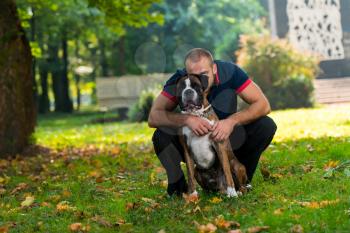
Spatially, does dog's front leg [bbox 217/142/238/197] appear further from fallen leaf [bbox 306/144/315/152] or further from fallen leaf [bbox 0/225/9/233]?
fallen leaf [bbox 306/144/315/152]

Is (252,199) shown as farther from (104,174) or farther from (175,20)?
(175,20)

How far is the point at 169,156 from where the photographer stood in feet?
19.9

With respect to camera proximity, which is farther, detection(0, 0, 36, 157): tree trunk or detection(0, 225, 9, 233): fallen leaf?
detection(0, 0, 36, 157): tree trunk

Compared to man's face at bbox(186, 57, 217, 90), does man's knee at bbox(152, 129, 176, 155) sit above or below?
below

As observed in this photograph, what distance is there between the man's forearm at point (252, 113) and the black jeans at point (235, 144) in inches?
7.1

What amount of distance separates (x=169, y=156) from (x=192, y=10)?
3067cm

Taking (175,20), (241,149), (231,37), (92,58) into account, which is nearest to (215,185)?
(241,149)

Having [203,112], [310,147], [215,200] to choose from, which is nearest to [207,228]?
[215,200]

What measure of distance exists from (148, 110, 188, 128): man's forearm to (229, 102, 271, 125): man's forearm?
1.53 ft

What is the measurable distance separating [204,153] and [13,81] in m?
6.58

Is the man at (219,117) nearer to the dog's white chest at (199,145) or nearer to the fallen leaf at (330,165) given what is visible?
the dog's white chest at (199,145)

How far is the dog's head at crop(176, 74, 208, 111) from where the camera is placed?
5.30 metres

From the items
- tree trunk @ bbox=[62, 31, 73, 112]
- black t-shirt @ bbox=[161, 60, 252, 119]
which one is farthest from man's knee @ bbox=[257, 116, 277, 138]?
tree trunk @ bbox=[62, 31, 73, 112]

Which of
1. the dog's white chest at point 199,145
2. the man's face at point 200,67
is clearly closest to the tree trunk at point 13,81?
the dog's white chest at point 199,145
